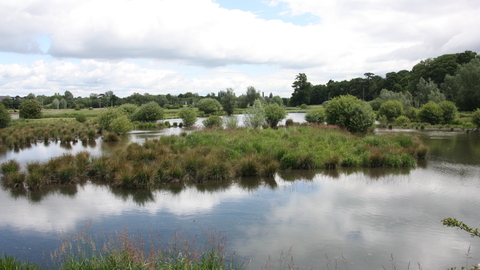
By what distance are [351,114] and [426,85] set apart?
36.3 m

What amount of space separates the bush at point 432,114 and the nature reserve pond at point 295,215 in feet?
81.8

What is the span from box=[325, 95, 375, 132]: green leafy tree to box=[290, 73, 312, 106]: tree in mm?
73701

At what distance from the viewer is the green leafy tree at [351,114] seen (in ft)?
76.3

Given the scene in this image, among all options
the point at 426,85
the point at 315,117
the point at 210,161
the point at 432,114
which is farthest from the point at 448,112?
the point at 210,161

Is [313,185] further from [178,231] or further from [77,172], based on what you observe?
[77,172]

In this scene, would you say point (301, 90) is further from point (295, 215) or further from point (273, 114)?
point (295, 215)

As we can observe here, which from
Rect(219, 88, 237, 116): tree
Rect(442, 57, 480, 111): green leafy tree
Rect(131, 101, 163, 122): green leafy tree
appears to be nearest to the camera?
Rect(131, 101, 163, 122): green leafy tree

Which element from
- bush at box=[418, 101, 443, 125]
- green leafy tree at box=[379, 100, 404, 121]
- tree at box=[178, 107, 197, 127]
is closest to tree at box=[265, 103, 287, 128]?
tree at box=[178, 107, 197, 127]

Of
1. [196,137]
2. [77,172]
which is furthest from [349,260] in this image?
[196,137]

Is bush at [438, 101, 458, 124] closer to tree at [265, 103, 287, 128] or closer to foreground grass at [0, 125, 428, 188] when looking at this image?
tree at [265, 103, 287, 128]

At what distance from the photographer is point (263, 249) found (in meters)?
6.60

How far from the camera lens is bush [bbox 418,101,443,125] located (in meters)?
34.8

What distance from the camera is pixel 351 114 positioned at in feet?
79.5

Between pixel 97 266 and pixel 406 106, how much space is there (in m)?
50.6
